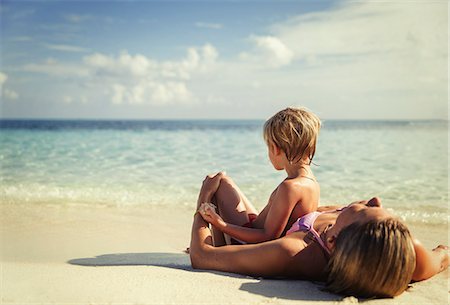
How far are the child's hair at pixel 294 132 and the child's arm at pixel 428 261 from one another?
1057 millimetres

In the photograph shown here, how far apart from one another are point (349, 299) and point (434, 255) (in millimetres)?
1032

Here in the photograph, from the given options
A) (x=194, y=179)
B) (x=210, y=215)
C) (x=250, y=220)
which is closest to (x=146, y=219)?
(x=250, y=220)

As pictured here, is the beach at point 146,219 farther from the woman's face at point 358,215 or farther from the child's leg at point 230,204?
the child's leg at point 230,204

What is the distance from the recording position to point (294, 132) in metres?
3.44

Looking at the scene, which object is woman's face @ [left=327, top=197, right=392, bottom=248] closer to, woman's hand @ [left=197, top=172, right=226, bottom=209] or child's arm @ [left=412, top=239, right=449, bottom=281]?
child's arm @ [left=412, top=239, right=449, bottom=281]

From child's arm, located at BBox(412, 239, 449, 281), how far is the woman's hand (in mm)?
1697

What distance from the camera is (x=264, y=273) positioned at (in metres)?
3.33

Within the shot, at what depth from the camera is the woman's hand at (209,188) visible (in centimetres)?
388

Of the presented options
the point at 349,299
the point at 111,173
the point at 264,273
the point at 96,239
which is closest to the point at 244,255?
the point at 264,273

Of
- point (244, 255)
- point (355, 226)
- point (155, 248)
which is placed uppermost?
point (355, 226)

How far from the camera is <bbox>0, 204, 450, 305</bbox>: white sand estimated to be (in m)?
2.85

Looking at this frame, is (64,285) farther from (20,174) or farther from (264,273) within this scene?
(20,174)

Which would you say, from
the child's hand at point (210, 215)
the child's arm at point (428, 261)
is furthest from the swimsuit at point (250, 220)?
the child's arm at point (428, 261)

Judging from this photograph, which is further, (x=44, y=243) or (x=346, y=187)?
(x=346, y=187)
